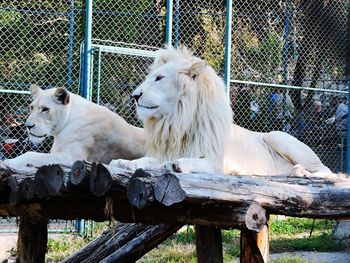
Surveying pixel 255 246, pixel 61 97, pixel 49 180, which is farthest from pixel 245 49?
pixel 49 180

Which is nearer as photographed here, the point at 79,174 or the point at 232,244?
the point at 79,174

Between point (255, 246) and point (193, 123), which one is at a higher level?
point (193, 123)

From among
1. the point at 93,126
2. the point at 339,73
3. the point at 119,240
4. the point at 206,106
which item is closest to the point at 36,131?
the point at 93,126

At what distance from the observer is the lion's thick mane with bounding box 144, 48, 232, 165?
179 inches

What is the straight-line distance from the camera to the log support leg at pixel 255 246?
12.4 feet

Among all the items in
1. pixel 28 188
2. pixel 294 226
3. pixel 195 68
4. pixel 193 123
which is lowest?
pixel 294 226

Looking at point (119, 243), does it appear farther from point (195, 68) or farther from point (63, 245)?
point (63, 245)

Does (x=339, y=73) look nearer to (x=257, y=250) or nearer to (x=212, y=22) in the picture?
(x=212, y=22)

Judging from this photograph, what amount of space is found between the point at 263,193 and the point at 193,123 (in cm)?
131

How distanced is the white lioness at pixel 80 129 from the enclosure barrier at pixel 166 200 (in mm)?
1017

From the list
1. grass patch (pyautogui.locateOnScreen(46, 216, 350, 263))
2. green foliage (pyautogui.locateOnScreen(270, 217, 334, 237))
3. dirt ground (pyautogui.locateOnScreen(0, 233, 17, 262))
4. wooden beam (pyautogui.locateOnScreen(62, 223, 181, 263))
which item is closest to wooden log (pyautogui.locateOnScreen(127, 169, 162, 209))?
wooden beam (pyautogui.locateOnScreen(62, 223, 181, 263))

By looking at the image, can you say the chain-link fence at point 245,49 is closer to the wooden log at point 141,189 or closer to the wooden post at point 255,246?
the wooden post at point 255,246

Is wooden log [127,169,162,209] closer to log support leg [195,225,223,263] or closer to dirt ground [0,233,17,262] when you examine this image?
log support leg [195,225,223,263]

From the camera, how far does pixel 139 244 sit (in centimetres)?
500
